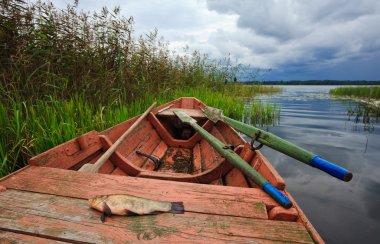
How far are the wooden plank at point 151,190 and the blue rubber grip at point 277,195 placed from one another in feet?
0.09

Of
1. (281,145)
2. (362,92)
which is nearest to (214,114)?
(281,145)

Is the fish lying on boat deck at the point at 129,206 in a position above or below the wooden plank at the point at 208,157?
above

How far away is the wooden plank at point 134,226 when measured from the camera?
1.03 metres

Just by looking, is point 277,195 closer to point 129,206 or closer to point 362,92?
point 129,206

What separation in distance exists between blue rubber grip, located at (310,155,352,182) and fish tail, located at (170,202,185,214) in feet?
2.65

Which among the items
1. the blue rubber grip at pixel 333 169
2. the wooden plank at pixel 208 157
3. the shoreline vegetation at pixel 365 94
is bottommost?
the wooden plank at pixel 208 157

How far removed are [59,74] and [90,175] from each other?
258 cm

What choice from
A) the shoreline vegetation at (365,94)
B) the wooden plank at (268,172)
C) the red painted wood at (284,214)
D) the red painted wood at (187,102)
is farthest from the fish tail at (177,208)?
the shoreline vegetation at (365,94)

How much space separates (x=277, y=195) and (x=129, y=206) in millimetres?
834

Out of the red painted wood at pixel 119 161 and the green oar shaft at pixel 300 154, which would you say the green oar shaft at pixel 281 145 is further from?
the red painted wood at pixel 119 161

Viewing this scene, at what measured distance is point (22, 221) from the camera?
109 centimetres

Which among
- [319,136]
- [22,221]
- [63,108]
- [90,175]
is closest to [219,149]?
[90,175]

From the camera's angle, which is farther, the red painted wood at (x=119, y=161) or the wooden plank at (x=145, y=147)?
the wooden plank at (x=145, y=147)

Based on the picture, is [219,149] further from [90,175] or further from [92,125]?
[92,125]
